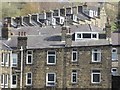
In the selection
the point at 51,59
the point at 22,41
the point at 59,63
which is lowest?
the point at 59,63

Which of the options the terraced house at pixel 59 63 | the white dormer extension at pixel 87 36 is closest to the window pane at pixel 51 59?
the terraced house at pixel 59 63

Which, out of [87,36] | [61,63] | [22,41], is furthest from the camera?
[87,36]

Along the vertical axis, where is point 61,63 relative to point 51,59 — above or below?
below

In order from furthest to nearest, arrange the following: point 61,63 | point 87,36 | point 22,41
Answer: point 87,36, point 22,41, point 61,63

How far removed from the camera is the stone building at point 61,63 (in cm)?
1961

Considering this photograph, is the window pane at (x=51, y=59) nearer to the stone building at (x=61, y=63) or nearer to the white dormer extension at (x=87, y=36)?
the stone building at (x=61, y=63)

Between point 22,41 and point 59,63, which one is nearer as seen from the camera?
point 59,63

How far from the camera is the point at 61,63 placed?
19.9 m

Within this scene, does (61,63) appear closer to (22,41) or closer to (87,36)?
(87,36)

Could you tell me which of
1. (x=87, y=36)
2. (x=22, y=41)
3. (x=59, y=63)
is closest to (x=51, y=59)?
(x=59, y=63)

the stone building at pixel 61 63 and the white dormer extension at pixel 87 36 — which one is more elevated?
the white dormer extension at pixel 87 36

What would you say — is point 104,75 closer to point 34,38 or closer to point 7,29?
point 34,38

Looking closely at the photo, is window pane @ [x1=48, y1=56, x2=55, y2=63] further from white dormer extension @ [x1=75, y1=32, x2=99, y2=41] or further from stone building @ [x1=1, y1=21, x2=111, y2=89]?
white dormer extension @ [x1=75, y1=32, x2=99, y2=41]

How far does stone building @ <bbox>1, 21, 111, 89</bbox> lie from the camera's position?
19.6 m
